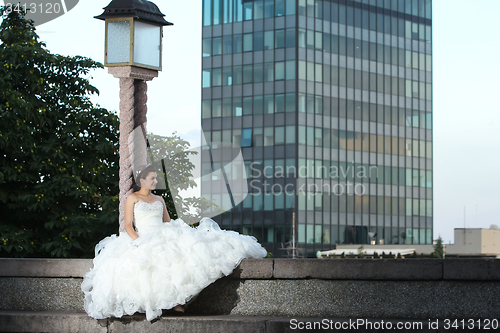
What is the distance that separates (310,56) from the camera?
68.9m

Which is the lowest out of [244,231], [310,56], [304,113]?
[244,231]

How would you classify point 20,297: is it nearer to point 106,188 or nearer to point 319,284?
point 319,284

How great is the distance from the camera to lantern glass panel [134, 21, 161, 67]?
9477 mm

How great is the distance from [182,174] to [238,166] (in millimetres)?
46636

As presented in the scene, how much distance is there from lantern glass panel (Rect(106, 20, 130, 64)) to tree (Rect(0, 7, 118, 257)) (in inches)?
383

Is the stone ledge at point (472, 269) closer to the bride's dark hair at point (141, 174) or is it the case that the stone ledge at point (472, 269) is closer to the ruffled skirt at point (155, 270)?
the ruffled skirt at point (155, 270)

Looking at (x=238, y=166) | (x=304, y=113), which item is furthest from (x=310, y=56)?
(x=238, y=166)

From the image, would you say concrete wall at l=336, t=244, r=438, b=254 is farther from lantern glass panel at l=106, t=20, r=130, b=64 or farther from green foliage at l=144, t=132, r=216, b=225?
lantern glass panel at l=106, t=20, r=130, b=64

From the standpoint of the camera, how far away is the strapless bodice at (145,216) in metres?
8.91

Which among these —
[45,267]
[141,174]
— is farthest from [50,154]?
[141,174]

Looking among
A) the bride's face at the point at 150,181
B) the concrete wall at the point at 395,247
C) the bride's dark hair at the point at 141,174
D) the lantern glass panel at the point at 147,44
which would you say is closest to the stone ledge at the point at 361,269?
the bride's face at the point at 150,181

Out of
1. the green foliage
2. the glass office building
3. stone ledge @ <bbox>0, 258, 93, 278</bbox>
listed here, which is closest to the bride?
stone ledge @ <bbox>0, 258, 93, 278</bbox>

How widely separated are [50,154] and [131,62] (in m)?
11.3

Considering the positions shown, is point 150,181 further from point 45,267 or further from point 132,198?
point 45,267
